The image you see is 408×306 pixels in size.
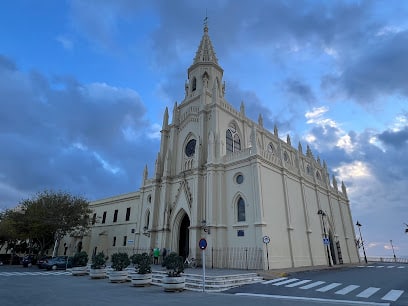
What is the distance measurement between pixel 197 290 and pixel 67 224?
26.8 m

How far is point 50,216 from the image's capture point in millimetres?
32469

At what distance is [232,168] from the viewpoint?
24656 millimetres

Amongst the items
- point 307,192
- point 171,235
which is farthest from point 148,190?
point 307,192

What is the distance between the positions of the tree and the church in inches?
254

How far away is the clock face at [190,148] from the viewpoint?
30.3 metres

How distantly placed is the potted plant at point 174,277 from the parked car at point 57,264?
18782 millimetres

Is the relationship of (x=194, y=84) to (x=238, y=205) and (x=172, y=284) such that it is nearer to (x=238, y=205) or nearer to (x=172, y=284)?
(x=238, y=205)

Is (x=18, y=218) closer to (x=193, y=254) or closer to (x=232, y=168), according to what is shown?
(x=193, y=254)

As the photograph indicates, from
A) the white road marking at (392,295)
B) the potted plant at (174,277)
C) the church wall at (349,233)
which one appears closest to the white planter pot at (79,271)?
the potted plant at (174,277)

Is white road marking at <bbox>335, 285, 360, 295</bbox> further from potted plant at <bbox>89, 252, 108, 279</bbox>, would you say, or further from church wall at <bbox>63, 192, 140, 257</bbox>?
church wall at <bbox>63, 192, 140, 257</bbox>

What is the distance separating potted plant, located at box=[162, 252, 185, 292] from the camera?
40.0 feet

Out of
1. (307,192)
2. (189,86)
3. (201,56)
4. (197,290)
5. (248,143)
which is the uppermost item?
(201,56)

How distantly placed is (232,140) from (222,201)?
27.2 feet

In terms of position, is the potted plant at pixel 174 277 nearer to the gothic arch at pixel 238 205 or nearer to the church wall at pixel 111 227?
the gothic arch at pixel 238 205
